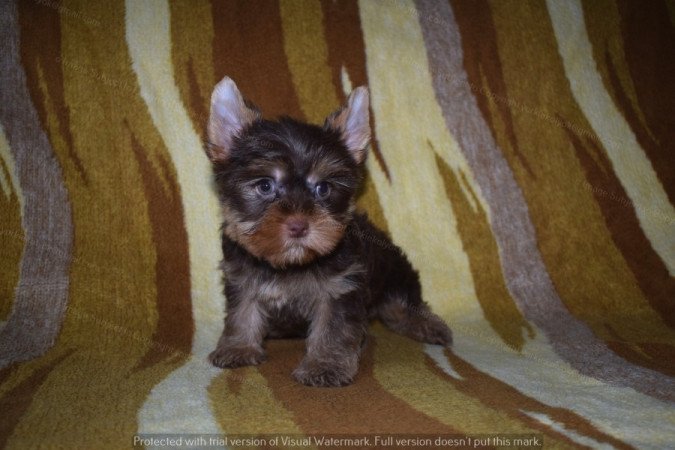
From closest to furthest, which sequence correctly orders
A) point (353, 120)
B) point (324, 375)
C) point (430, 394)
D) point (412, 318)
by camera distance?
point (430, 394), point (324, 375), point (353, 120), point (412, 318)

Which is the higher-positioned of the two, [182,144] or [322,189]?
[182,144]

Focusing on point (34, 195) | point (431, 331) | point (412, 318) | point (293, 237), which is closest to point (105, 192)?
point (34, 195)

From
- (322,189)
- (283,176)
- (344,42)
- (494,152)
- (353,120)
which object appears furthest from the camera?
(494,152)

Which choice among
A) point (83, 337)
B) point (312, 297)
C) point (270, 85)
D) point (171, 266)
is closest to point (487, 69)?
point (270, 85)

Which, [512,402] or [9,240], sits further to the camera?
[9,240]

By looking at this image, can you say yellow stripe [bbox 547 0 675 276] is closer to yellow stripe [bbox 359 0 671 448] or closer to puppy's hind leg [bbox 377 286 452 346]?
yellow stripe [bbox 359 0 671 448]

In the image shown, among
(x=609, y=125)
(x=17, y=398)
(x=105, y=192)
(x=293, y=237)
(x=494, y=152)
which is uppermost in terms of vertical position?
(x=609, y=125)

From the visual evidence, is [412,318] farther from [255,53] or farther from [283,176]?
[255,53]

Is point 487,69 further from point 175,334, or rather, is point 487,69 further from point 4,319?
point 4,319
